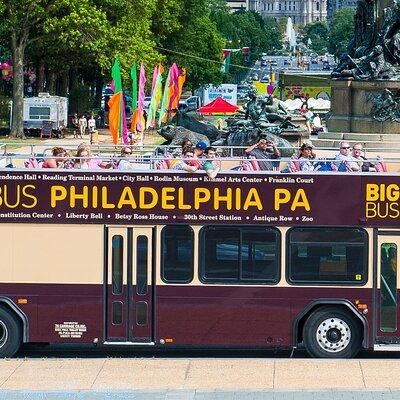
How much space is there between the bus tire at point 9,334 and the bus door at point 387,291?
4.11 m

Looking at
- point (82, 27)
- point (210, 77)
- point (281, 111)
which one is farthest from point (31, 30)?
point (210, 77)

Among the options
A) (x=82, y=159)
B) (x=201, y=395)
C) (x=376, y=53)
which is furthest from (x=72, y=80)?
(x=201, y=395)

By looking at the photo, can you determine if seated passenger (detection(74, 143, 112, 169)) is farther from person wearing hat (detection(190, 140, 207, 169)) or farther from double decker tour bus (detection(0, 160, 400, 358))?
person wearing hat (detection(190, 140, 207, 169))

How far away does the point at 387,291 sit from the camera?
17.5 m

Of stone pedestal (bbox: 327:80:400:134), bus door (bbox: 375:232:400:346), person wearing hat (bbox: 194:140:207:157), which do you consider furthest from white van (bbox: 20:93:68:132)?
bus door (bbox: 375:232:400:346)

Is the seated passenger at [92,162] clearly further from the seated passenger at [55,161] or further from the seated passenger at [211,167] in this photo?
the seated passenger at [211,167]

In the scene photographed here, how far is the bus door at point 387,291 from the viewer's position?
17.5 meters

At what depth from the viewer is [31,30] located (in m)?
66.5

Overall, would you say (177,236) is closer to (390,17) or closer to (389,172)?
(389,172)

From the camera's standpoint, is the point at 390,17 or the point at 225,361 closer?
the point at 225,361

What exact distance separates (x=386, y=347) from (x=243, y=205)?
2279mm

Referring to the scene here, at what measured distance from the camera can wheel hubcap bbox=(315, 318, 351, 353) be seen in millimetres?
17672

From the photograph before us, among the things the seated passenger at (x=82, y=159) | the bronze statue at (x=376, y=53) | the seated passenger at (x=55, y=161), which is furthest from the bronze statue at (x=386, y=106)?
the seated passenger at (x=55, y=161)

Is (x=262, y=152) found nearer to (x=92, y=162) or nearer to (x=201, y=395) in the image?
(x=92, y=162)
